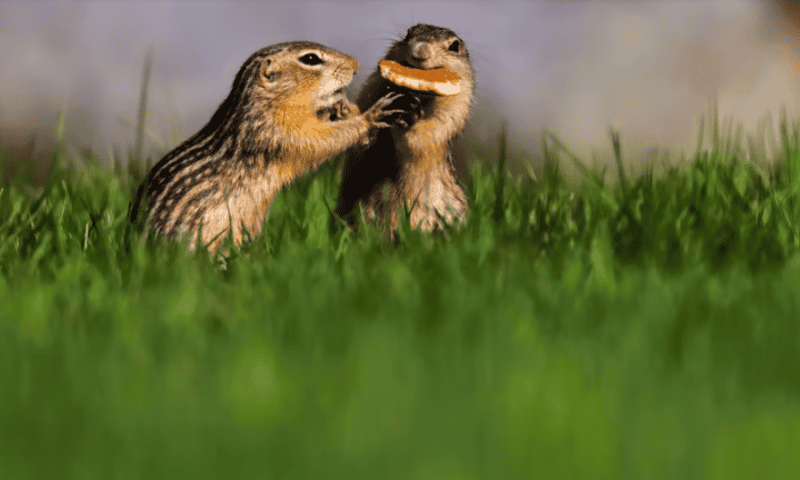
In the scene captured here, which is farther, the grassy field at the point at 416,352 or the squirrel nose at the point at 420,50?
the squirrel nose at the point at 420,50

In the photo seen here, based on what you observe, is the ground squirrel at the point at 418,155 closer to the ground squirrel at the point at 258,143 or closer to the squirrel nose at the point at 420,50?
the squirrel nose at the point at 420,50

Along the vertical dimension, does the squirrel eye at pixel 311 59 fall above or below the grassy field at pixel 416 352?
above

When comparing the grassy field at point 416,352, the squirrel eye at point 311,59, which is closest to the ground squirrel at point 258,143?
the squirrel eye at point 311,59

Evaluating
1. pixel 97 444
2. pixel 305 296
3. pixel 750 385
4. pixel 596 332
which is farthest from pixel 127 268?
pixel 750 385

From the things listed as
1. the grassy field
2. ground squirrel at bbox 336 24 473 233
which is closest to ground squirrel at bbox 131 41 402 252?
ground squirrel at bbox 336 24 473 233

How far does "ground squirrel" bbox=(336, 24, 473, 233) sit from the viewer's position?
3.85m

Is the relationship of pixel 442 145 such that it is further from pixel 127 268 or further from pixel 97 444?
pixel 97 444

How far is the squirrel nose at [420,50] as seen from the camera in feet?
12.7

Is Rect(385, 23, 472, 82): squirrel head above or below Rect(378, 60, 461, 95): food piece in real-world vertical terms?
above

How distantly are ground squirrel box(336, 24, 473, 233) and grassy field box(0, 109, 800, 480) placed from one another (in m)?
0.60

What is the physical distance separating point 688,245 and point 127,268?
6.85 ft

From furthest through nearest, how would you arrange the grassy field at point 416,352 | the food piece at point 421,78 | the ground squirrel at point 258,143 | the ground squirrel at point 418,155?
the ground squirrel at point 418,155 → the food piece at point 421,78 → the ground squirrel at point 258,143 → the grassy field at point 416,352

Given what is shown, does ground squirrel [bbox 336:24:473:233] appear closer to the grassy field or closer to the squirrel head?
the squirrel head

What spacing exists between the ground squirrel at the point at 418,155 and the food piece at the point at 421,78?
0.03 metres
